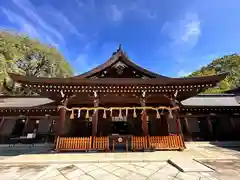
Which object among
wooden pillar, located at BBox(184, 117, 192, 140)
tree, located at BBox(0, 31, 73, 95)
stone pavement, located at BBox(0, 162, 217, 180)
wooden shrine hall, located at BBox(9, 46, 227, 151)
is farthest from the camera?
tree, located at BBox(0, 31, 73, 95)

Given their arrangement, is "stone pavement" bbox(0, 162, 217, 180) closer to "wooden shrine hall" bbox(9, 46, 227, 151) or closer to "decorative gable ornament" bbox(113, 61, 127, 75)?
"wooden shrine hall" bbox(9, 46, 227, 151)

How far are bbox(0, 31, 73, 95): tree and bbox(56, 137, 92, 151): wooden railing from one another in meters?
22.4

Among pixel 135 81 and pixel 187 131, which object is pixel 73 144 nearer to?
pixel 135 81

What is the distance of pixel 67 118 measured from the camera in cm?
1137

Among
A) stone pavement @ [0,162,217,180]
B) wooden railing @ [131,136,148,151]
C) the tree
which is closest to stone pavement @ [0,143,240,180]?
stone pavement @ [0,162,217,180]

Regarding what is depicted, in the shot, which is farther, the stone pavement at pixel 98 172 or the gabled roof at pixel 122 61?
the gabled roof at pixel 122 61

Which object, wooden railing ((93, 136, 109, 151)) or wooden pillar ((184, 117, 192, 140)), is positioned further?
wooden pillar ((184, 117, 192, 140))

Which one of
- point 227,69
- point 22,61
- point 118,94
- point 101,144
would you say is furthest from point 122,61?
point 227,69

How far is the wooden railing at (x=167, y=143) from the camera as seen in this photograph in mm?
7566

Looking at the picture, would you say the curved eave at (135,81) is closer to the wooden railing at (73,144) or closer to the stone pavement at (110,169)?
the wooden railing at (73,144)

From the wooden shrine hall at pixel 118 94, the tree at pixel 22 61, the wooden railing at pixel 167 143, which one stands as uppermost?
the tree at pixel 22 61

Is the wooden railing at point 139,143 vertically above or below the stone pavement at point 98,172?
above

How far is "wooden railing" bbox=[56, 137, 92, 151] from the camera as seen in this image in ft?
24.4

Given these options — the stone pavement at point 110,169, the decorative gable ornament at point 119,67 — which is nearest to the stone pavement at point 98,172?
the stone pavement at point 110,169
